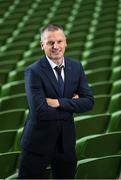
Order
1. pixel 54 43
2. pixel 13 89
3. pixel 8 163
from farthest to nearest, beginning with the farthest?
pixel 13 89 → pixel 8 163 → pixel 54 43

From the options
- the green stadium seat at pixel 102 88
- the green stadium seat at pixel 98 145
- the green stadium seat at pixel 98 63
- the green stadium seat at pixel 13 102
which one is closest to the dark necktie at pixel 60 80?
the green stadium seat at pixel 98 145

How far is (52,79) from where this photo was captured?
8.20ft

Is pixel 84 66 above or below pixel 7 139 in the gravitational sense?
below

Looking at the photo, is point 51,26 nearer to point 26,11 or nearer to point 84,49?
point 84,49

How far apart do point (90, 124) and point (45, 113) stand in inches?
41.5

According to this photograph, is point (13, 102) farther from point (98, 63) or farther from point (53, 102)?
point (53, 102)

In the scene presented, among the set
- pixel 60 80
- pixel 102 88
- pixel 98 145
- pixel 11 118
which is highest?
pixel 60 80

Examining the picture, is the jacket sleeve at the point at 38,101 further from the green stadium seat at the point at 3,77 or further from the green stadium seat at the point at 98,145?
the green stadium seat at the point at 3,77

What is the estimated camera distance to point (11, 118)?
12.5ft

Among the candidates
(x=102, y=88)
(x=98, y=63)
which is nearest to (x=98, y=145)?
(x=102, y=88)

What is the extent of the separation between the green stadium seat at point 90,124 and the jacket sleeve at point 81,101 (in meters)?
0.80

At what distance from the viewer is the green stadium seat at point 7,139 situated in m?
3.23

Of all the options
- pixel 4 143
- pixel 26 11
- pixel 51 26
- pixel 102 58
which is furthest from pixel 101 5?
pixel 51 26

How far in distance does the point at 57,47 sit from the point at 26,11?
7681 millimetres
